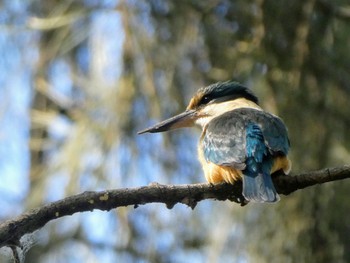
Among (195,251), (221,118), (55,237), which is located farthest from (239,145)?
(55,237)

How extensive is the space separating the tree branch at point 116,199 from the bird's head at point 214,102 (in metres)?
1.10

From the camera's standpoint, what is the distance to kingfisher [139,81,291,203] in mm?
2867

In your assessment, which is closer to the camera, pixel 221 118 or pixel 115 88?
pixel 221 118

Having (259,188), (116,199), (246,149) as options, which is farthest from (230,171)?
(116,199)

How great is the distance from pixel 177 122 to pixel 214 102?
0.58 ft

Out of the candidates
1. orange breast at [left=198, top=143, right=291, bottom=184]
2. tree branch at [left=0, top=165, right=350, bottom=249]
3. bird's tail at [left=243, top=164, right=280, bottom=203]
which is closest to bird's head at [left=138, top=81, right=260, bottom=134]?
orange breast at [left=198, top=143, right=291, bottom=184]

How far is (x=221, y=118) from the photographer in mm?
3400

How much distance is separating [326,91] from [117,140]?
0.91m

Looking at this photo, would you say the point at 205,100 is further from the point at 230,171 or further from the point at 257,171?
the point at 257,171

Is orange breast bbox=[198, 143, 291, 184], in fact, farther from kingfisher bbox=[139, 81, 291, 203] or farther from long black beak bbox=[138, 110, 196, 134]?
long black beak bbox=[138, 110, 196, 134]

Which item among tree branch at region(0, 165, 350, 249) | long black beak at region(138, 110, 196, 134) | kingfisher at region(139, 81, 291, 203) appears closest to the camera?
tree branch at region(0, 165, 350, 249)

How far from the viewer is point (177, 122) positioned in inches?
147

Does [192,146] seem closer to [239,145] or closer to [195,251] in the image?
[195,251]

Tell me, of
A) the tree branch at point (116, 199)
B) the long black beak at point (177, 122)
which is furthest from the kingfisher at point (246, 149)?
the tree branch at point (116, 199)
